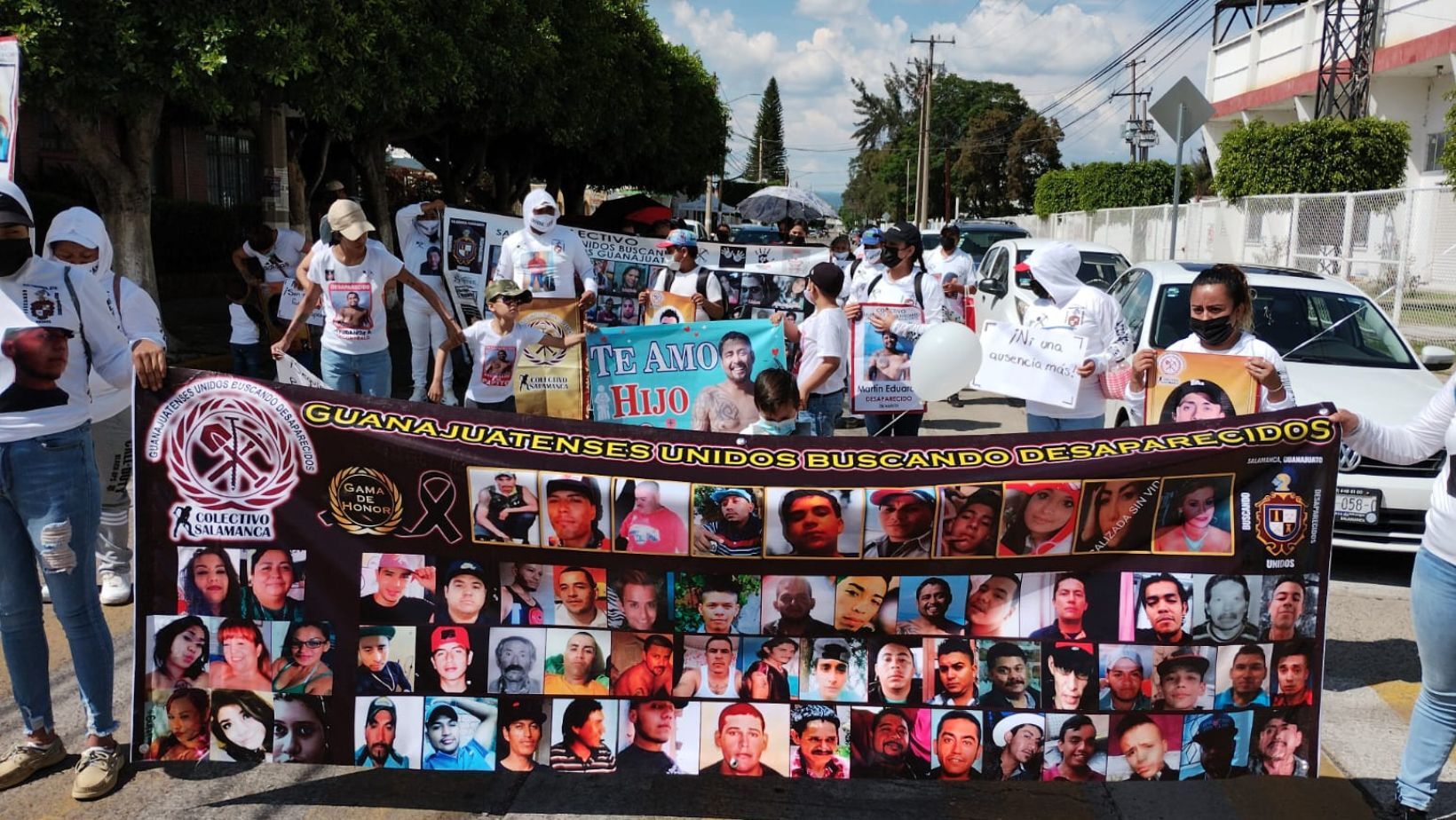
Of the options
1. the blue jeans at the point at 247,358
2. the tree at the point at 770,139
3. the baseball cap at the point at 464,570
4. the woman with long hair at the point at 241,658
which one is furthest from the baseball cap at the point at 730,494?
the tree at the point at 770,139

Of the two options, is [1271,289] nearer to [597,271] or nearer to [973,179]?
[597,271]

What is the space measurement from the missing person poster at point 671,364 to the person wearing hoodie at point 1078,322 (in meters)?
1.89

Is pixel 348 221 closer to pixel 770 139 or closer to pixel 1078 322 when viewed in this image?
pixel 1078 322

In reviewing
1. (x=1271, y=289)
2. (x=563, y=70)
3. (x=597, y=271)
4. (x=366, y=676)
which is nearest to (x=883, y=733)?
(x=366, y=676)

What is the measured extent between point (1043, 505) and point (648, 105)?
2819cm

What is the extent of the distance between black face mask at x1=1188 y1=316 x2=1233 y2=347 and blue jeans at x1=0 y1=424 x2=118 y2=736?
4315 millimetres

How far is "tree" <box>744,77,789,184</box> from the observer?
5930 inches

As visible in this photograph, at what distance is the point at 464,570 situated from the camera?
12.7 feet

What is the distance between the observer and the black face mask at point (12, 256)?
12.5 ft

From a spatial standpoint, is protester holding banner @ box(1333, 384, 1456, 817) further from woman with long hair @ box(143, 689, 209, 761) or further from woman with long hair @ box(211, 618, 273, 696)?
woman with long hair @ box(143, 689, 209, 761)

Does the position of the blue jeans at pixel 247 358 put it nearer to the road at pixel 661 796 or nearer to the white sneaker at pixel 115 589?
the white sneaker at pixel 115 589

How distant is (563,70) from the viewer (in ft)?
69.4

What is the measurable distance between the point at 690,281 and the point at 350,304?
290cm

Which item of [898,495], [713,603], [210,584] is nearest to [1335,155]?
[898,495]
